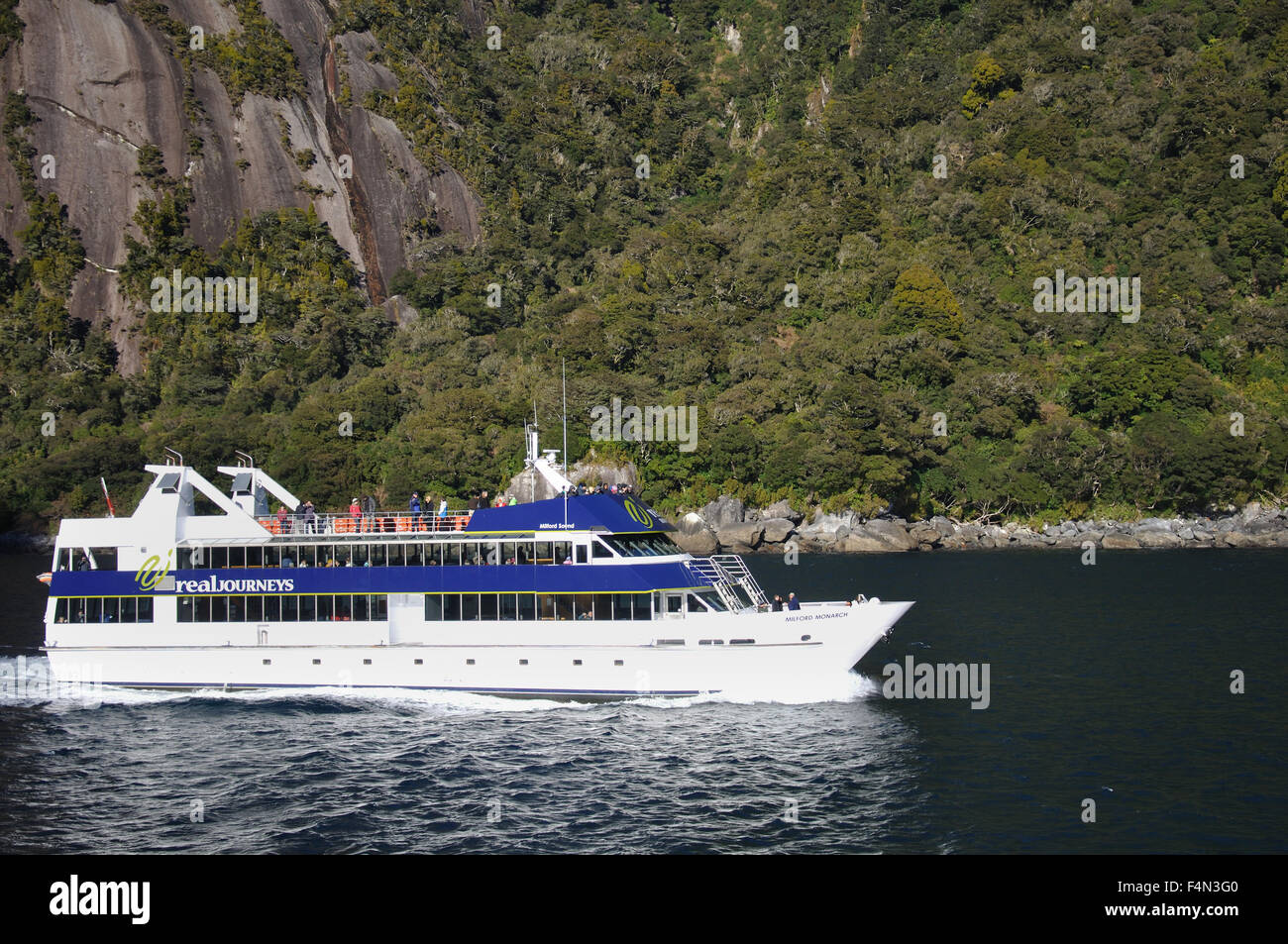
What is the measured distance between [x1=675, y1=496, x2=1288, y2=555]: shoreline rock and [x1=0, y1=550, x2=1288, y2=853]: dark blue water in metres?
43.2

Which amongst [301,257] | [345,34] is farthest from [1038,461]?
[345,34]

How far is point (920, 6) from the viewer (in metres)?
166

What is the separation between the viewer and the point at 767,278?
118m

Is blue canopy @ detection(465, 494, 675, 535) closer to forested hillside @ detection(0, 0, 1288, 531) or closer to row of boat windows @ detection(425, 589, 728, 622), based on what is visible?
row of boat windows @ detection(425, 589, 728, 622)

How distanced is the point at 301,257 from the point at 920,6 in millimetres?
100067

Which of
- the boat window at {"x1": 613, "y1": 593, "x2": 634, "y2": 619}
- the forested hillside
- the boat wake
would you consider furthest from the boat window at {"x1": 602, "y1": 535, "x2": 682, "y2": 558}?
the forested hillside

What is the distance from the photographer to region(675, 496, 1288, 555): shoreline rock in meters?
83.4

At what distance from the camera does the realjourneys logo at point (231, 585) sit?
36.8m

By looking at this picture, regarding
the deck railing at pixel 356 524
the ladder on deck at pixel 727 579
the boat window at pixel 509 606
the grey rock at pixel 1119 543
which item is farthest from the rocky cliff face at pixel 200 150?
the ladder on deck at pixel 727 579

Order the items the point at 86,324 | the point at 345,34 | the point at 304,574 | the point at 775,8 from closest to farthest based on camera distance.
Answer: the point at 304,574 < the point at 86,324 < the point at 345,34 < the point at 775,8
